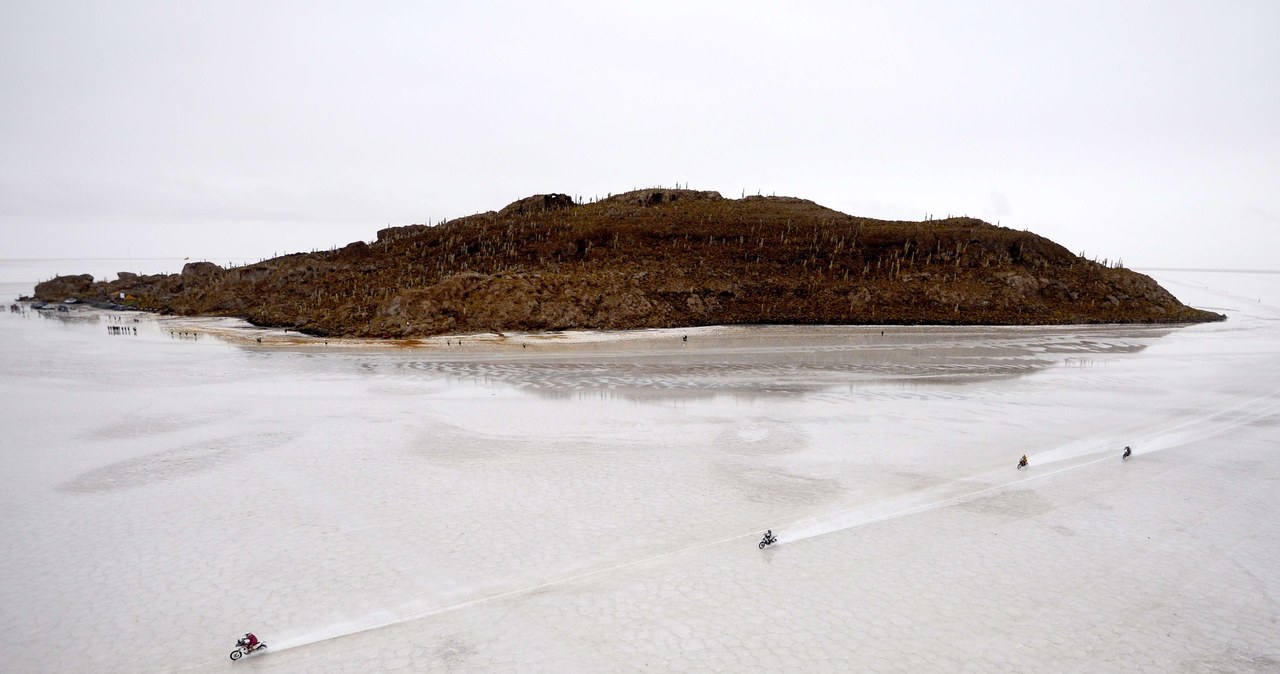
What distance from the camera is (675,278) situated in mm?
46875

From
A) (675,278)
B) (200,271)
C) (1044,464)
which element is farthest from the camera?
(200,271)

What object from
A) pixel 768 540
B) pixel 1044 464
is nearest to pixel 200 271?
pixel 768 540

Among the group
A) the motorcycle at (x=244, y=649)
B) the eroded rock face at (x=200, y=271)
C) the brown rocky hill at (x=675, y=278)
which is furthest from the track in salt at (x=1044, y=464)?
the eroded rock face at (x=200, y=271)

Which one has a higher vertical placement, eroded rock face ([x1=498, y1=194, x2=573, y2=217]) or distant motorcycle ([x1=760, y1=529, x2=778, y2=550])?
eroded rock face ([x1=498, y1=194, x2=573, y2=217])

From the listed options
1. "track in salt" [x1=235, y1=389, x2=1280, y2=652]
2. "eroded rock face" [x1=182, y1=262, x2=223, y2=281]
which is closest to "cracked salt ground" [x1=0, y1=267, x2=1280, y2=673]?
"track in salt" [x1=235, y1=389, x2=1280, y2=652]

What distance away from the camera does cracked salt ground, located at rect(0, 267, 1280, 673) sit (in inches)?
320

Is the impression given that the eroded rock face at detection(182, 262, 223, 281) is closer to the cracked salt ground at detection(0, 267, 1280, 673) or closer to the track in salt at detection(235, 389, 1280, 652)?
the cracked salt ground at detection(0, 267, 1280, 673)

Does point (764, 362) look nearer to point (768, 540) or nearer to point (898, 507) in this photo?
point (898, 507)

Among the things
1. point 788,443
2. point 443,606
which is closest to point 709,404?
point 788,443

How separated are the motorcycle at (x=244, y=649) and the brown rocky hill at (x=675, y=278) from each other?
31.6m

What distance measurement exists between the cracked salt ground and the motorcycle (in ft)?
0.47

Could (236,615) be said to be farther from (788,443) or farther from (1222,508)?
(1222,508)

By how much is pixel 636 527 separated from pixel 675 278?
119 feet

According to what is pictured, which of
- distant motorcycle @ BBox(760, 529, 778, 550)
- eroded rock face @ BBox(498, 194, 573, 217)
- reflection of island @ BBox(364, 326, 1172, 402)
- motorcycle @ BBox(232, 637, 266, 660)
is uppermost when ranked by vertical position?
eroded rock face @ BBox(498, 194, 573, 217)
